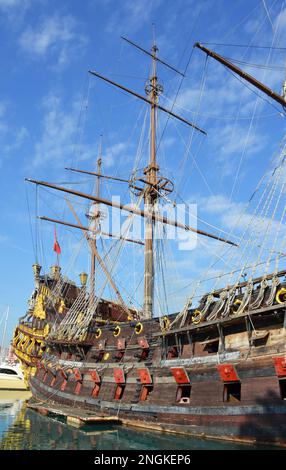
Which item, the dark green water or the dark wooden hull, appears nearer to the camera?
the dark wooden hull

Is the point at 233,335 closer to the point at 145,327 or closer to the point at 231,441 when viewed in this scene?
the point at 231,441

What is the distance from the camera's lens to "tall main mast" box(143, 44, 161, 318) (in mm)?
25491

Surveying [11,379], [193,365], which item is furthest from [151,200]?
[11,379]

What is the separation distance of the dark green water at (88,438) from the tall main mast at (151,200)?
854 centimetres

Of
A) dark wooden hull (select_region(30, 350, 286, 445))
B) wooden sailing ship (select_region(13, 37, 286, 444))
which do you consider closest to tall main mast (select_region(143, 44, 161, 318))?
wooden sailing ship (select_region(13, 37, 286, 444))

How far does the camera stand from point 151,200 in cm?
2978

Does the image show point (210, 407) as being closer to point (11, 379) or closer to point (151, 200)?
point (151, 200)

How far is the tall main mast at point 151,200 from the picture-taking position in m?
25.5

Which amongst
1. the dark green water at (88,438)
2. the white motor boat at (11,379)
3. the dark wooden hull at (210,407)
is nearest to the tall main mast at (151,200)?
the dark wooden hull at (210,407)

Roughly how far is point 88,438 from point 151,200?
1778 centimetres

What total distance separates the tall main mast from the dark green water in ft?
28.0

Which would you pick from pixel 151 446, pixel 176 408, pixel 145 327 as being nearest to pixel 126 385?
pixel 145 327

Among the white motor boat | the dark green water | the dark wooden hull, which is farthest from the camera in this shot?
the white motor boat

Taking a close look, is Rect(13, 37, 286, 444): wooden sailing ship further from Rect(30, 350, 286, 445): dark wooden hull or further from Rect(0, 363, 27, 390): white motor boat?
Rect(0, 363, 27, 390): white motor boat
